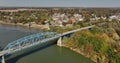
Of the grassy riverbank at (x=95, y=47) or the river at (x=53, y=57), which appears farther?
the river at (x=53, y=57)

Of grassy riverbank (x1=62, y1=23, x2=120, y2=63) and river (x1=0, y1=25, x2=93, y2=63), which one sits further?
river (x1=0, y1=25, x2=93, y2=63)

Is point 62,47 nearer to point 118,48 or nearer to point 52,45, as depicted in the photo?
point 52,45

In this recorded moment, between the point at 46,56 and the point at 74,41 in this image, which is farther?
the point at 74,41

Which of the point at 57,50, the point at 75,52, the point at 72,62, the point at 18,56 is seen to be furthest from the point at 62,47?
the point at 18,56

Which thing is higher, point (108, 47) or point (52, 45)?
point (108, 47)

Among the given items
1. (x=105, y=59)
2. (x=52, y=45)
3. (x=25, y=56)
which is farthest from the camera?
(x=52, y=45)

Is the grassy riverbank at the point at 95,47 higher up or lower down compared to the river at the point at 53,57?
higher up

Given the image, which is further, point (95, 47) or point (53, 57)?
point (53, 57)

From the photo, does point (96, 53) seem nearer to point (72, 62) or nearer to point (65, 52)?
point (72, 62)

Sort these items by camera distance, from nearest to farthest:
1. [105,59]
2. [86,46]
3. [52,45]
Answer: [105,59], [86,46], [52,45]

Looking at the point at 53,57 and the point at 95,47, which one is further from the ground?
the point at 95,47

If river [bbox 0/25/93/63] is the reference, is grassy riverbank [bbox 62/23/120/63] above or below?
above
